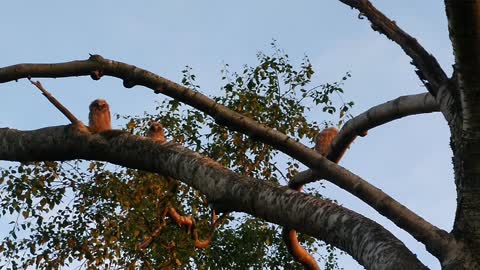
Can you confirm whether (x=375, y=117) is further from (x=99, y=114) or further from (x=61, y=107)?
(x=99, y=114)

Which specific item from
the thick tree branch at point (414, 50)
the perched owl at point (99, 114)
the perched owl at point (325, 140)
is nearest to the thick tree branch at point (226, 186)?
the perched owl at point (99, 114)

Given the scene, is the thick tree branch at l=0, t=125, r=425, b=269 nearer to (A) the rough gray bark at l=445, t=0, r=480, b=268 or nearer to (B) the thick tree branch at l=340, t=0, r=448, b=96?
(A) the rough gray bark at l=445, t=0, r=480, b=268

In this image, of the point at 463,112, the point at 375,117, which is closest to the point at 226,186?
the point at 375,117

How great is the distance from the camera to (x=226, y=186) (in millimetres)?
5129

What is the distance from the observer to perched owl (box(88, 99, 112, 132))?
7.05 meters

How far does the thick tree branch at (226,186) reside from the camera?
13.8 feet

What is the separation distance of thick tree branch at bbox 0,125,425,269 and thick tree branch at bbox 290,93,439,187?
74cm

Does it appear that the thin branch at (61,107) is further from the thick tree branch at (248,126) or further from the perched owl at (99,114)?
the perched owl at (99,114)

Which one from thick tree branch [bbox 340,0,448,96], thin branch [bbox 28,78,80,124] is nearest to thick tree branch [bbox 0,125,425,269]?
thin branch [bbox 28,78,80,124]

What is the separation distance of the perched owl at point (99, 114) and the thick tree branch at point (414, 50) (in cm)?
249

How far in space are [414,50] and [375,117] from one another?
100 cm

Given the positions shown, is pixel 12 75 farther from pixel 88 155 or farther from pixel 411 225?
pixel 411 225

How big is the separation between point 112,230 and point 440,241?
887cm

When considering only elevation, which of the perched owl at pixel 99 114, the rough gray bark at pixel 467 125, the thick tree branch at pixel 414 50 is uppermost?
the perched owl at pixel 99 114
